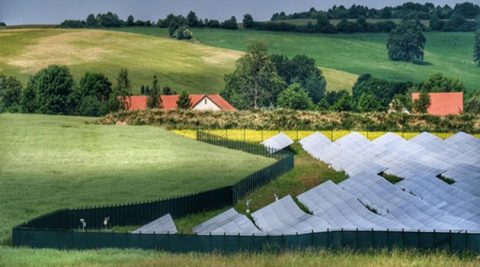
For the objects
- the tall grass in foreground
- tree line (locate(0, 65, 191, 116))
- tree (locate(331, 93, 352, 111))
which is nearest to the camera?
the tall grass in foreground

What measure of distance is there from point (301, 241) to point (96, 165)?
165ft

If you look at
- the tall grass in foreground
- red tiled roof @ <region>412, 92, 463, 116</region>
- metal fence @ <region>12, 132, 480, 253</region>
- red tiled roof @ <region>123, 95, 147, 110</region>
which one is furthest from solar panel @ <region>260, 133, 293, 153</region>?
red tiled roof @ <region>123, 95, 147, 110</region>

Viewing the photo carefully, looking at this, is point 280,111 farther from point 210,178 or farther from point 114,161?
point 210,178

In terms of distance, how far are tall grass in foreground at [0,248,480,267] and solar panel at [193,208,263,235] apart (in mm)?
5420

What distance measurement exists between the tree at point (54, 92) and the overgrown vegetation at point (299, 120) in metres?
38.4

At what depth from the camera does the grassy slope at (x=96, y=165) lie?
62438 millimetres

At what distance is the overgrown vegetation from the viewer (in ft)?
380

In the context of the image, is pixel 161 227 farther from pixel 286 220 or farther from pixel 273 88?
pixel 273 88

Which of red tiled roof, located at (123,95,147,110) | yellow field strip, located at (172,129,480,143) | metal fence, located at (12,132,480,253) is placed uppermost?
metal fence, located at (12,132,480,253)

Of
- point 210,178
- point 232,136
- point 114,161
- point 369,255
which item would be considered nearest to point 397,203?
point 369,255

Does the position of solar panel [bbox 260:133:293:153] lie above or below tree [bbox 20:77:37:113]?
Answer: above

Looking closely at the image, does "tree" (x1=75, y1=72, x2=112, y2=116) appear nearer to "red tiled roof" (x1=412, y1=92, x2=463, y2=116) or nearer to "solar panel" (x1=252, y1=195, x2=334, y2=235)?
"red tiled roof" (x1=412, y1=92, x2=463, y2=116)

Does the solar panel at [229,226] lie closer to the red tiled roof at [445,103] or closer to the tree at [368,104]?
the red tiled roof at [445,103]

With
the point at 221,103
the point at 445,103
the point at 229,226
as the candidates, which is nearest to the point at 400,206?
the point at 229,226
